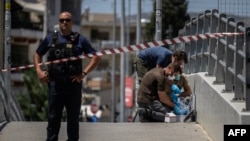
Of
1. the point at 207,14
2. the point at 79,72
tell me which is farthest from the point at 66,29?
the point at 207,14

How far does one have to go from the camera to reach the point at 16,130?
9609 millimetres

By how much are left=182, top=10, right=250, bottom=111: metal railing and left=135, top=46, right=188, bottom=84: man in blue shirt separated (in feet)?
1.37

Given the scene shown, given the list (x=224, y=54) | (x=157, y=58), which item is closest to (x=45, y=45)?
(x=224, y=54)

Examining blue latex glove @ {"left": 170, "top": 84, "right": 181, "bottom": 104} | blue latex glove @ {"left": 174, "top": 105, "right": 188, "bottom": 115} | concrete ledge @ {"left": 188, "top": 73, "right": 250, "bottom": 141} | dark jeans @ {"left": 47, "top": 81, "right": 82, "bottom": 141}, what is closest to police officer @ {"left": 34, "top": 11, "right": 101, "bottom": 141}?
dark jeans @ {"left": 47, "top": 81, "right": 82, "bottom": 141}

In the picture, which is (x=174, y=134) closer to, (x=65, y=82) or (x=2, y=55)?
(x=65, y=82)

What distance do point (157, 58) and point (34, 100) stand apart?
21.6m

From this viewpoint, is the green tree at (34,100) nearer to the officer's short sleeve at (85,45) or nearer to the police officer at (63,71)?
the police officer at (63,71)

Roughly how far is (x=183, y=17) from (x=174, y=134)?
85.5 ft

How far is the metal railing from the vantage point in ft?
23.2

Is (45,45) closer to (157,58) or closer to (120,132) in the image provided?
(120,132)

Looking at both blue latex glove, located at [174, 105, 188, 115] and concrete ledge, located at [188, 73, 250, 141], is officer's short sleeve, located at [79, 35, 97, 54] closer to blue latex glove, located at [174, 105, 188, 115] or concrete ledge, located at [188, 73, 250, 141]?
concrete ledge, located at [188, 73, 250, 141]

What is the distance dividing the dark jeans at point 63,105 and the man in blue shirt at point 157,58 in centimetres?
311

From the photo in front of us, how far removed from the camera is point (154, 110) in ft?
34.2

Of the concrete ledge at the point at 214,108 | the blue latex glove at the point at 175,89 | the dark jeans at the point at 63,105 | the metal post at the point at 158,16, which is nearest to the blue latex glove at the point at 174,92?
the blue latex glove at the point at 175,89
